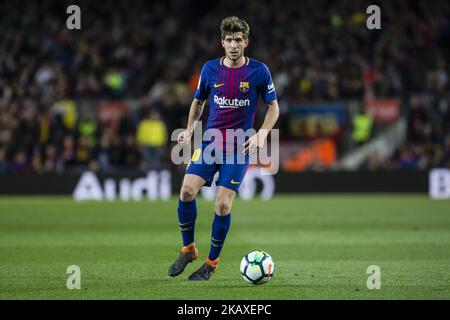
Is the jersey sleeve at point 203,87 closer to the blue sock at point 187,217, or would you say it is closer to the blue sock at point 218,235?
the blue sock at point 187,217

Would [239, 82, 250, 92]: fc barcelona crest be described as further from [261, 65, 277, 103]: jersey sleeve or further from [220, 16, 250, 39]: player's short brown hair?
[220, 16, 250, 39]: player's short brown hair

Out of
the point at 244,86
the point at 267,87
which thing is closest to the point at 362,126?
the point at 267,87

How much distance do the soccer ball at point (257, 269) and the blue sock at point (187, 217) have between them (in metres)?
0.73

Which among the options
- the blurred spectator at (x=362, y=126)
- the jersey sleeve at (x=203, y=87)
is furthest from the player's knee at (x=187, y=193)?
the blurred spectator at (x=362, y=126)

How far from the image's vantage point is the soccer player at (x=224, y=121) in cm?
830

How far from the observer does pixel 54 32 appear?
25.3 meters

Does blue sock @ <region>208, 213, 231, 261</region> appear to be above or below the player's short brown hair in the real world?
below

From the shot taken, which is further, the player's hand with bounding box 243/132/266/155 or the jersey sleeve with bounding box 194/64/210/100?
the jersey sleeve with bounding box 194/64/210/100

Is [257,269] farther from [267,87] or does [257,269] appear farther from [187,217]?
[267,87]

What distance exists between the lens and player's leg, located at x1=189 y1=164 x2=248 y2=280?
8.30m

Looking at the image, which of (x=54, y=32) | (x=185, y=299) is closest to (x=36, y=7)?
(x=54, y=32)

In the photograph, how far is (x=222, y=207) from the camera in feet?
27.2

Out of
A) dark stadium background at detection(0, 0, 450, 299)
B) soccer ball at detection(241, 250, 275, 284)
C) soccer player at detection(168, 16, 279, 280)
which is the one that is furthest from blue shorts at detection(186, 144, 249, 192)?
dark stadium background at detection(0, 0, 450, 299)

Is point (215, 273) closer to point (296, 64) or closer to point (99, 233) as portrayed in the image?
point (99, 233)
